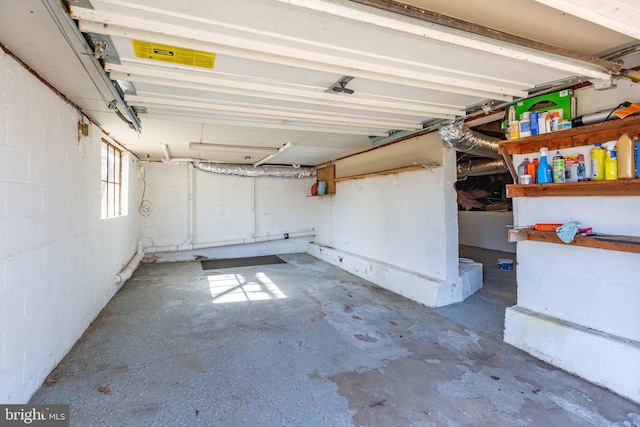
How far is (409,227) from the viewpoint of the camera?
4223 millimetres

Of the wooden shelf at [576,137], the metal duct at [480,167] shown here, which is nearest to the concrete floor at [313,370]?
the wooden shelf at [576,137]

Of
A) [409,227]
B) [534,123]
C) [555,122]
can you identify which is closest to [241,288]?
[409,227]

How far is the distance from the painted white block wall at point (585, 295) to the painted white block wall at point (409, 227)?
0.99 metres

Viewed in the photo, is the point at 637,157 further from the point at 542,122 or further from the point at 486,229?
the point at 486,229

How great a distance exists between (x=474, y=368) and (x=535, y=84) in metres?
2.25

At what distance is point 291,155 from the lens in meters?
5.74

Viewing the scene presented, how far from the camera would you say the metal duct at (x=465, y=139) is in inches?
129

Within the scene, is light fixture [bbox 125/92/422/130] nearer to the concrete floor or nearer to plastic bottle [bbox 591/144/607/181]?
plastic bottle [bbox 591/144/607/181]

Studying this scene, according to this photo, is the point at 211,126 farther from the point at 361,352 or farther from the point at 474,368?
the point at 474,368

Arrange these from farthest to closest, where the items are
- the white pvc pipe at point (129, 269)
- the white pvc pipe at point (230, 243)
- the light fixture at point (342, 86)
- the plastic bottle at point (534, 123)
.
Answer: the white pvc pipe at point (230, 243)
the white pvc pipe at point (129, 269)
the plastic bottle at point (534, 123)
the light fixture at point (342, 86)

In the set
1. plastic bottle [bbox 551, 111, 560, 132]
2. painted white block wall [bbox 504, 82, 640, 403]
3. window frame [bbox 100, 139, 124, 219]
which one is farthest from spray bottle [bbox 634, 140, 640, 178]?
window frame [bbox 100, 139, 124, 219]

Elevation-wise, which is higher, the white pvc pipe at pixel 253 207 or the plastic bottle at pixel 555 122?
the plastic bottle at pixel 555 122

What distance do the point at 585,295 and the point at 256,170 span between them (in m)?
6.00

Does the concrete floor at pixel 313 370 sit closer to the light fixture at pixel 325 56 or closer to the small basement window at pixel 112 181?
the small basement window at pixel 112 181
